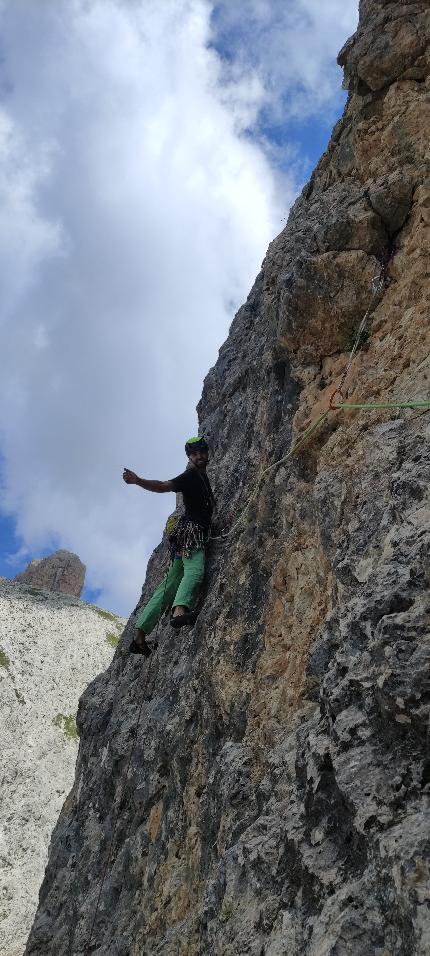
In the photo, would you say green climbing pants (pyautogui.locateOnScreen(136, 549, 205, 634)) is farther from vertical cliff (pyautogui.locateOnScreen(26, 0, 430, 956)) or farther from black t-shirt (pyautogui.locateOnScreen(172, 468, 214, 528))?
black t-shirt (pyautogui.locateOnScreen(172, 468, 214, 528))

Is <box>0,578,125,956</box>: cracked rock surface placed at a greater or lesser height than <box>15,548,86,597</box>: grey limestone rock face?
lesser

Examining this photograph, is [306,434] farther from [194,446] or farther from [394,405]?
[194,446]

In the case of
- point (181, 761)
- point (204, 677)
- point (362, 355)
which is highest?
point (362, 355)

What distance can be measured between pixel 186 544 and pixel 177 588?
46.1 inches

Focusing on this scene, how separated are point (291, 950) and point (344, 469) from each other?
4.03 metres

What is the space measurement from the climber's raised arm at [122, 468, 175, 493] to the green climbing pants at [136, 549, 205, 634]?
106cm

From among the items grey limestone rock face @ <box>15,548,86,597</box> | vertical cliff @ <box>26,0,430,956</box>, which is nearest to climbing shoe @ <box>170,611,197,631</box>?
vertical cliff @ <box>26,0,430,956</box>

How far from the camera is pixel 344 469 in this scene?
6.91 metres

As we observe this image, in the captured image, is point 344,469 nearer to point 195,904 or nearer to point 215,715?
point 215,715

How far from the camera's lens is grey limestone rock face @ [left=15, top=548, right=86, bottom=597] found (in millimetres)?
89500

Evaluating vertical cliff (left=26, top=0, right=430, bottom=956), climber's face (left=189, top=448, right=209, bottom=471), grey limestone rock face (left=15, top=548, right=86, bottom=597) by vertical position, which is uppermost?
grey limestone rock face (left=15, top=548, right=86, bottom=597)

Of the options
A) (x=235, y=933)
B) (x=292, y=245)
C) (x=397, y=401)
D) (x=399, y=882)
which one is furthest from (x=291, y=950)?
(x=292, y=245)

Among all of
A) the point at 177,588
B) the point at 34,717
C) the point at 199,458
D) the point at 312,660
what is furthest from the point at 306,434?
the point at 34,717

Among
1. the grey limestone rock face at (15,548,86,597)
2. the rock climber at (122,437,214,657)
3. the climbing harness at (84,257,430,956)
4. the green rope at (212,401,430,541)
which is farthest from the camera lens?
the grey limestone rock face at (15,548,86,597)
